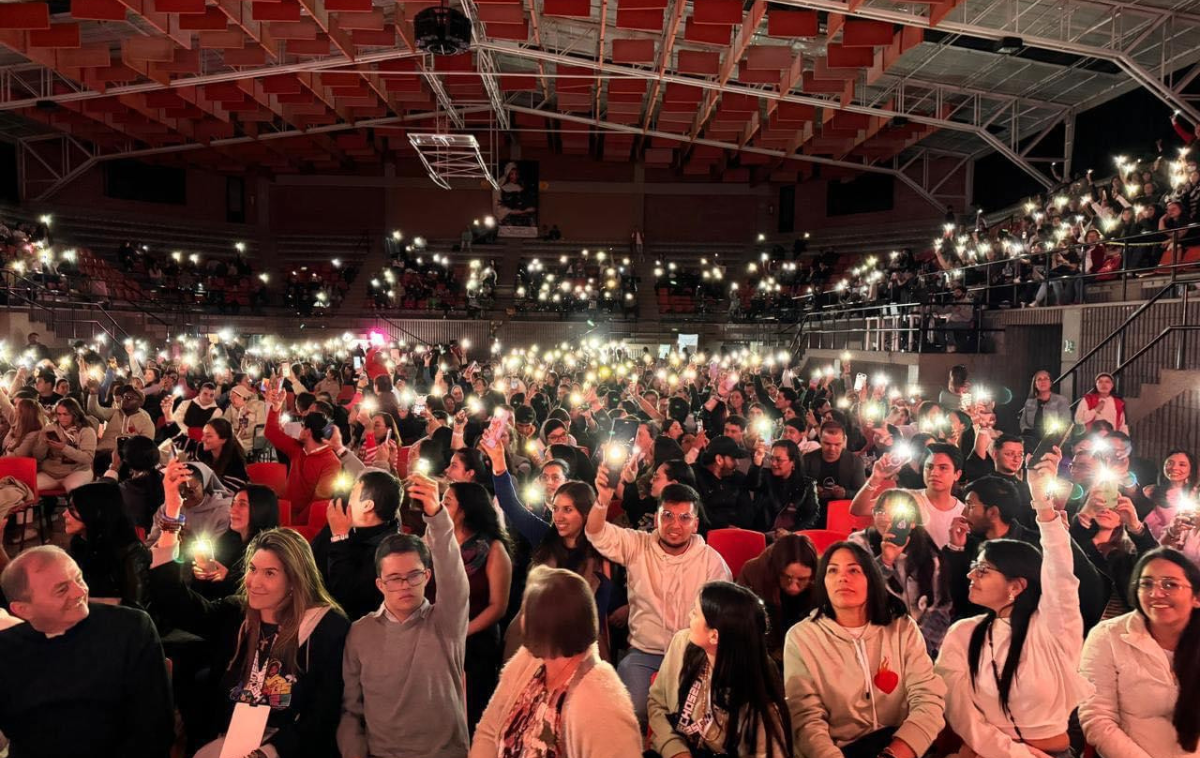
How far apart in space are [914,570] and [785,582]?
0.60m

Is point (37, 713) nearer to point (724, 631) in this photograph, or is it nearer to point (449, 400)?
point (724, 631)

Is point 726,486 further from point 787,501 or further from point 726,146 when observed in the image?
point 726,146

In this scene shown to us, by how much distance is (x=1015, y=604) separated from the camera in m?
2.87

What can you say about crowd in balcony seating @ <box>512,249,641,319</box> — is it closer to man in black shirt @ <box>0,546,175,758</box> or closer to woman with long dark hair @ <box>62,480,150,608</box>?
woman with long dark hair @ <box>62,480,150,608</box>

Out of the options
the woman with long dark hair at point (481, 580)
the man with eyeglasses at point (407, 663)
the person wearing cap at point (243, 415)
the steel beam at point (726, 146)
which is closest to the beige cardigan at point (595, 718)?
the man with eyeglasses at point (407, 663)

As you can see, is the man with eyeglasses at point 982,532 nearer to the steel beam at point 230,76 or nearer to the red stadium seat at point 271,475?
the red stadium seat at point 271,475

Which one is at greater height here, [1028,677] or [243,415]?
[243,415]

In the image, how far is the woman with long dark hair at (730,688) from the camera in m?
2.52

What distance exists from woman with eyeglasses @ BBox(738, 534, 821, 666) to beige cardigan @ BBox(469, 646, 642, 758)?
4.29 feet

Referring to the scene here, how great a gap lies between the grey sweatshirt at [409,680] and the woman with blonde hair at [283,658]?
0.21 feet

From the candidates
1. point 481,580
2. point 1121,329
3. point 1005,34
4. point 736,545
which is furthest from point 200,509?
point 1005,34

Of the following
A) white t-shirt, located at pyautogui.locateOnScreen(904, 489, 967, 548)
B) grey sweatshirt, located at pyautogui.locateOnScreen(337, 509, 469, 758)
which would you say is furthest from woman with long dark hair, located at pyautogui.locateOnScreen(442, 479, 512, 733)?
white t-shirt, located at pyautogui.locateOnScreen(904, 489, 967, 548)

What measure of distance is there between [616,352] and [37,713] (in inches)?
650

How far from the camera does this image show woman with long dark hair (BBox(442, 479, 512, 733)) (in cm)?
357
